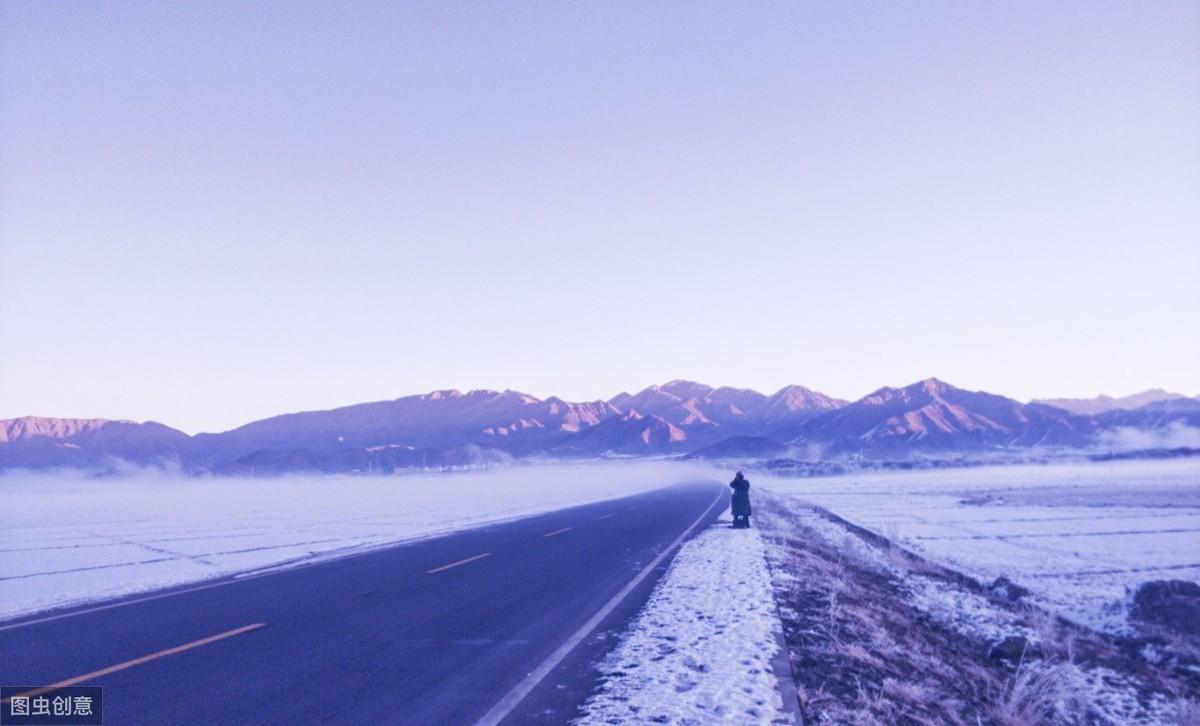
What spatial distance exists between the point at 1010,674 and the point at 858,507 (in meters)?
34.7

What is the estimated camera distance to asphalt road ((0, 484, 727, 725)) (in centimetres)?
641

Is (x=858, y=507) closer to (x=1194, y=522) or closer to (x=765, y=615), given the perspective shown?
(x=1194, y=522)

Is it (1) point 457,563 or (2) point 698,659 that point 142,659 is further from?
(1) point 457,563

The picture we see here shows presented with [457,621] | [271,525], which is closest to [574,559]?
[457,621]

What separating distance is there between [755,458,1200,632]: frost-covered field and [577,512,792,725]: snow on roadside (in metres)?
8.19

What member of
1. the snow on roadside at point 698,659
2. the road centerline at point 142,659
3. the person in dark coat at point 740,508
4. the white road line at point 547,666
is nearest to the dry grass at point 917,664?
the snow on roadside at point 698,659

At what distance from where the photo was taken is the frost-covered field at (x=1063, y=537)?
17.1 m

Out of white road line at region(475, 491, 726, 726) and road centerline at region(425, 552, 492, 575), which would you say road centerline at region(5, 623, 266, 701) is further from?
road centerline at region(425, 552, 492, 575)

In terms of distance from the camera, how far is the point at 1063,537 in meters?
26.3

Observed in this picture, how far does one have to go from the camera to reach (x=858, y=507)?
4338cm

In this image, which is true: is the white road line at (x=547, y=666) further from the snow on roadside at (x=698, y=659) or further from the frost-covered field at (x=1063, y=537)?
the frost-covered field at (x=1063, y=537)

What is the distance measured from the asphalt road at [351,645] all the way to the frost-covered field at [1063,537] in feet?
32.3

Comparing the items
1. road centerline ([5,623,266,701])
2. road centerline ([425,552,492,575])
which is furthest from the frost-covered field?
road centerline ([5,623,266,701])

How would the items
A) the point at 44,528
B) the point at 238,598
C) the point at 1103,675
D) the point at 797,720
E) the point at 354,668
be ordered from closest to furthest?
the point at 797,720 → the point at 354,668 → the point at 1103,675 → the point at 238,598 → the point at 44,528
